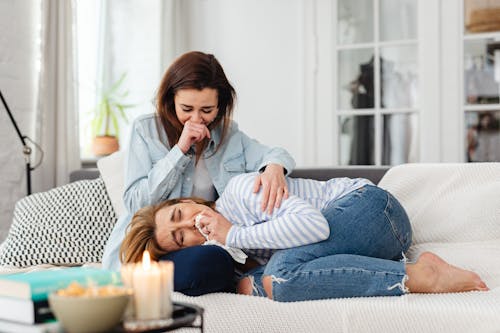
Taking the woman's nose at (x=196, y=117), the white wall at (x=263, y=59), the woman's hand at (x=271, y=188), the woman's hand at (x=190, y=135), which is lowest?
the woman's hand at (x=271, y=188)

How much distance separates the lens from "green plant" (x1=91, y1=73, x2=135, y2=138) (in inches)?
163

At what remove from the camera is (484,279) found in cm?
Answer: 205

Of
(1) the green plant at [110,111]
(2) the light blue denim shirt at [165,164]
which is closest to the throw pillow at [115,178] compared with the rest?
(2) the light blue denim shirt at [165,164]

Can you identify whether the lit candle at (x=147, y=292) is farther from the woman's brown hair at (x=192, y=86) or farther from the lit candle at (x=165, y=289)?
the woman's brown hair at (x=192, y=86)

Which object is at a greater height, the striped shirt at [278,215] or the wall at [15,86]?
the wall at [15,86]

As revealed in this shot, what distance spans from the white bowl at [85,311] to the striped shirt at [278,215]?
85 cm

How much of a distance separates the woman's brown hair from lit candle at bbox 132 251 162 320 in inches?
47.9

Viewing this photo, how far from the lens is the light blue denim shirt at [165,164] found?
2.26 m

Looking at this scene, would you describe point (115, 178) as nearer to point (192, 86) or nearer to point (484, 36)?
point (192, 86)

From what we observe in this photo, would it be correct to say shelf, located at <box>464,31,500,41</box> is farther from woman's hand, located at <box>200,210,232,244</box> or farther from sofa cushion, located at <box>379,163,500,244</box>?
woman's hand, located at <box>200,210,232,244</box>

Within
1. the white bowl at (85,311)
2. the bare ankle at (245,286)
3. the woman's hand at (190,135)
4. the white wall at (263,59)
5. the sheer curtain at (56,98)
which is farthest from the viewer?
the white wall at (263,59)

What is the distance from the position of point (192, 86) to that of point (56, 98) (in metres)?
1.50

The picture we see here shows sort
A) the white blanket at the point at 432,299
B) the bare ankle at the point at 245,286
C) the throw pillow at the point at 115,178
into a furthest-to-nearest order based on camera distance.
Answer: the throw pillow at the point at 115,178
the bare ankle at the point at 245,286
the white blanket at the point at 432,299

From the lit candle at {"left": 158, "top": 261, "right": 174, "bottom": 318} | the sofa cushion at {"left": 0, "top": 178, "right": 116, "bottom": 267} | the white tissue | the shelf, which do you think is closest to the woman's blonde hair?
the white tissue
